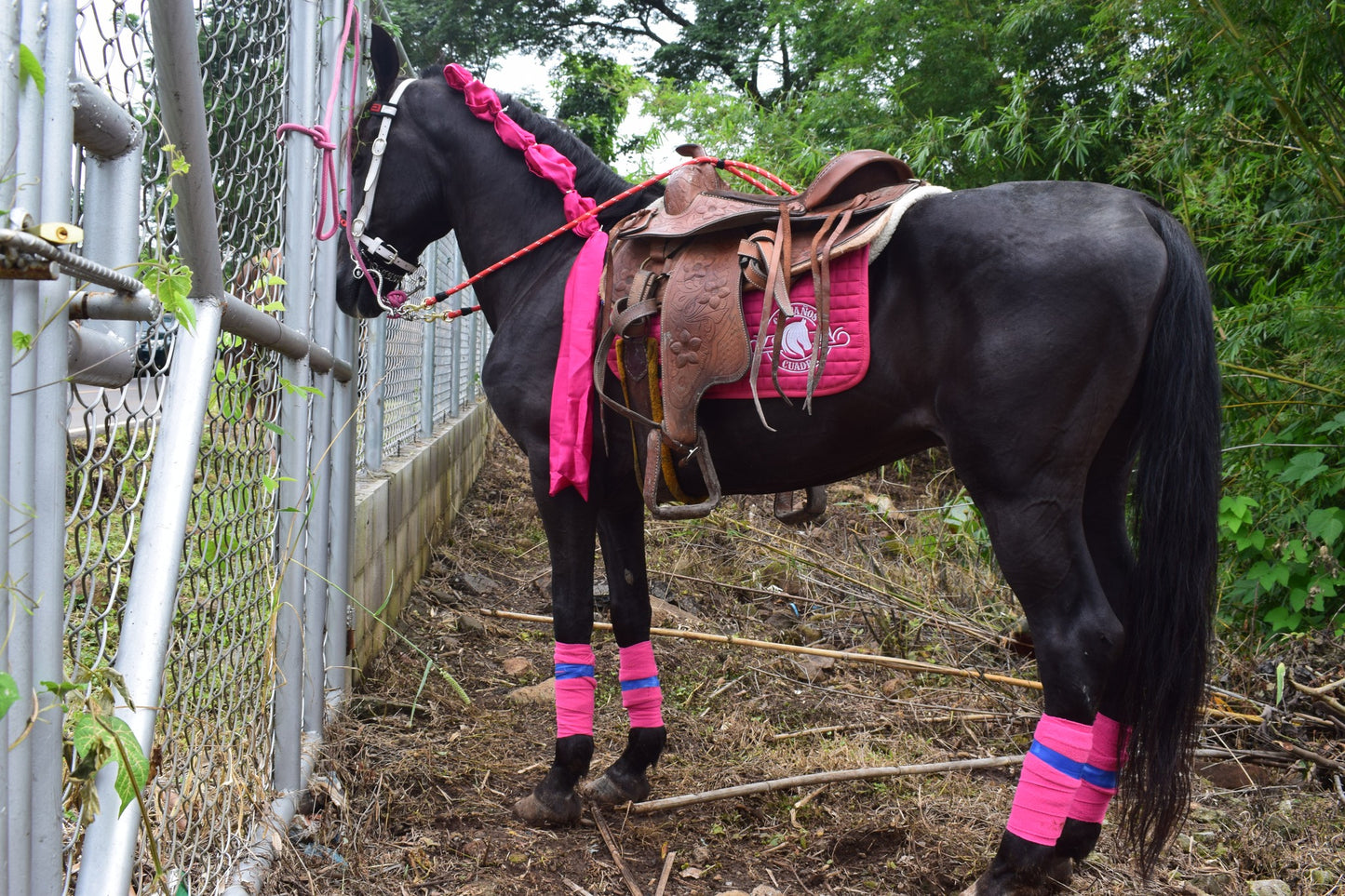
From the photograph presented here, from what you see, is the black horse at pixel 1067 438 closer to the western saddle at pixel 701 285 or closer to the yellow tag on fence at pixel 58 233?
the western saddle at pixel 701 285

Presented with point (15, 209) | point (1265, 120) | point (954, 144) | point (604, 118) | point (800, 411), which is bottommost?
point (800, 411)

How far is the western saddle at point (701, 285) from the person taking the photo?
2.32m

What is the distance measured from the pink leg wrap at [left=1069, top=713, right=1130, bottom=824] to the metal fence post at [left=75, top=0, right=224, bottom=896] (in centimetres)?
212

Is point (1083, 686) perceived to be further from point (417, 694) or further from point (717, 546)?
point (717, 546)

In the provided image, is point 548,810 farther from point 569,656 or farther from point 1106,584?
point 1106,584

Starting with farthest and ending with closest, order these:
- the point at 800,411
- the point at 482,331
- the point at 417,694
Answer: the point at 482,331 < the point at 417,694 < the point at 800,411

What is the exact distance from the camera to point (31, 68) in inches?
29.0

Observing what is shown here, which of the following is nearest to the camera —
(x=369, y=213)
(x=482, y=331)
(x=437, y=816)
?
(x=437, y=816)

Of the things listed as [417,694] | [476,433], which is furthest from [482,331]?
[417,694]

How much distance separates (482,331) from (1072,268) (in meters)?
8.11

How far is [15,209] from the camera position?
721 mm

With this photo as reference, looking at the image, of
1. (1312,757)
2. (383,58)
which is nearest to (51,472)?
(383,58)

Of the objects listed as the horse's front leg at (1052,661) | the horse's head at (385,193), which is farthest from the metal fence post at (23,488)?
the horse's head at (385,193)

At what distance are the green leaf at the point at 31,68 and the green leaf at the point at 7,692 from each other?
0.46 metres
